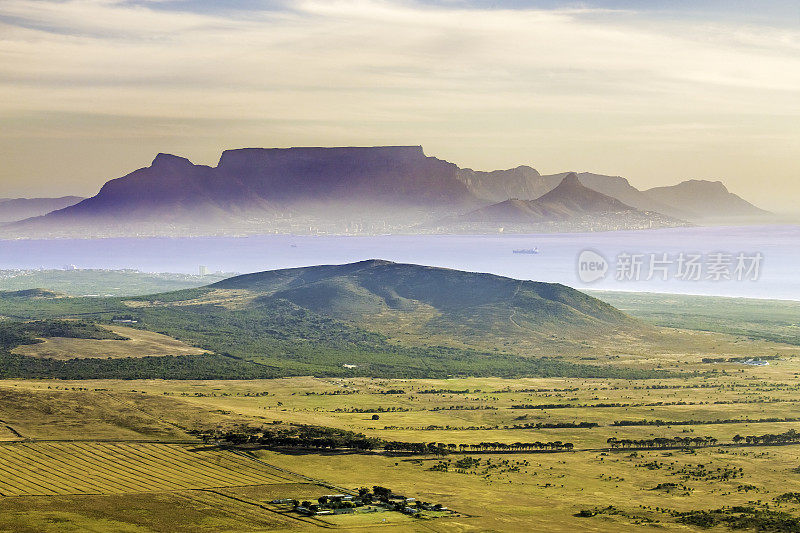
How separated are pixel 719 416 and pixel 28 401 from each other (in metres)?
124

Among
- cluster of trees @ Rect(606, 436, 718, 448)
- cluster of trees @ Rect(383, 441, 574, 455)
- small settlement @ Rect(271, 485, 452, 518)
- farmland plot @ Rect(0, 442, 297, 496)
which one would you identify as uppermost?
cluster of trees @ Rect(606, 436, 718, 448)

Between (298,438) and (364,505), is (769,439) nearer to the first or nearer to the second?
(298,438)

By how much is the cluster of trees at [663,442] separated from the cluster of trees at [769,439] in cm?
459

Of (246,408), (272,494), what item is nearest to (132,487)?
(272,494)

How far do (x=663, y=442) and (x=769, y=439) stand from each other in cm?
1852

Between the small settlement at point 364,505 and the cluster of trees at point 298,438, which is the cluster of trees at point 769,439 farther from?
the small settlement at point 364,505

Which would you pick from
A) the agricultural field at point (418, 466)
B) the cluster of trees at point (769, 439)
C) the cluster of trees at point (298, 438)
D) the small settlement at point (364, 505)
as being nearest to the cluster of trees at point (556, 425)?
the agricultural field at point (418, 466)

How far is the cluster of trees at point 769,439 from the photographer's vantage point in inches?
6777

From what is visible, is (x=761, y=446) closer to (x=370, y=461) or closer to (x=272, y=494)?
(x=370, y=461)

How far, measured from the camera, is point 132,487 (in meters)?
132

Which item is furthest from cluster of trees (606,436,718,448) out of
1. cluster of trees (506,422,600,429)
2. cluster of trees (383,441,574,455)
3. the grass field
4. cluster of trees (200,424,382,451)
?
cluster of trees (200,424,382,451)

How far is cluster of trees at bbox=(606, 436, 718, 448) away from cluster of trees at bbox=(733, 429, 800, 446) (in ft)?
15.0

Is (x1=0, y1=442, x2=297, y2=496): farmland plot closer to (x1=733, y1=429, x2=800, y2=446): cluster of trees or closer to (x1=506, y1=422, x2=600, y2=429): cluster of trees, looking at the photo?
(x1=506, y1=422, x2=600, y2=429): cluster of trees

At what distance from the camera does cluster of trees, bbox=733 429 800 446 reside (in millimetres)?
172125
